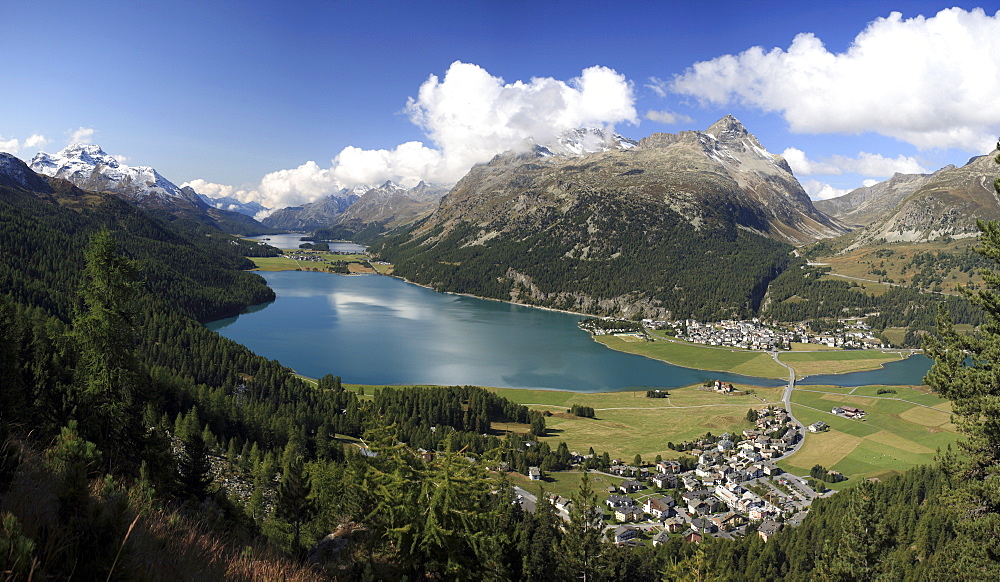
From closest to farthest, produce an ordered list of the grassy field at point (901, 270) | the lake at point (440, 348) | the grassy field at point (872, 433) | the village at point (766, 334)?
the grassy field at point (872, 433)
the lake at point (440, 348)
the village at point (766, 334)
the grassy field at point (901, 270)

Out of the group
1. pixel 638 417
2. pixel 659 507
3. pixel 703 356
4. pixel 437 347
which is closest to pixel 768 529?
pixel 659 507

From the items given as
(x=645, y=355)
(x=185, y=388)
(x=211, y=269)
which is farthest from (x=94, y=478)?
(x=211, y=269)

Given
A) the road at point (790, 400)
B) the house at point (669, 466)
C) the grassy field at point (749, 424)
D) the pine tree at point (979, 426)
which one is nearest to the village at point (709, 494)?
the house at point (669, 466)

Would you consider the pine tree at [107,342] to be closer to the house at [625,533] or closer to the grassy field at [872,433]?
the house at [625,533]

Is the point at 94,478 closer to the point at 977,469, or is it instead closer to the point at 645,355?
the point at 977,469

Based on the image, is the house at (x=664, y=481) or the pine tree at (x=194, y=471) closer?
the pine tree at (x=194, y=471)

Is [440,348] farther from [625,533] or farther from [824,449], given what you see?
[824,449]

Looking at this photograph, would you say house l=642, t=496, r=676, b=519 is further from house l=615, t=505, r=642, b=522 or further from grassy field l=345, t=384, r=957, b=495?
grassy field l=345, t=384, r=957, b=495

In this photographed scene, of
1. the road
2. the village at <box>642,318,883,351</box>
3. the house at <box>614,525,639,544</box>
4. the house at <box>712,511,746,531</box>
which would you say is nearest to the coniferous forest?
the house at <box>614,525,639,544</box>
